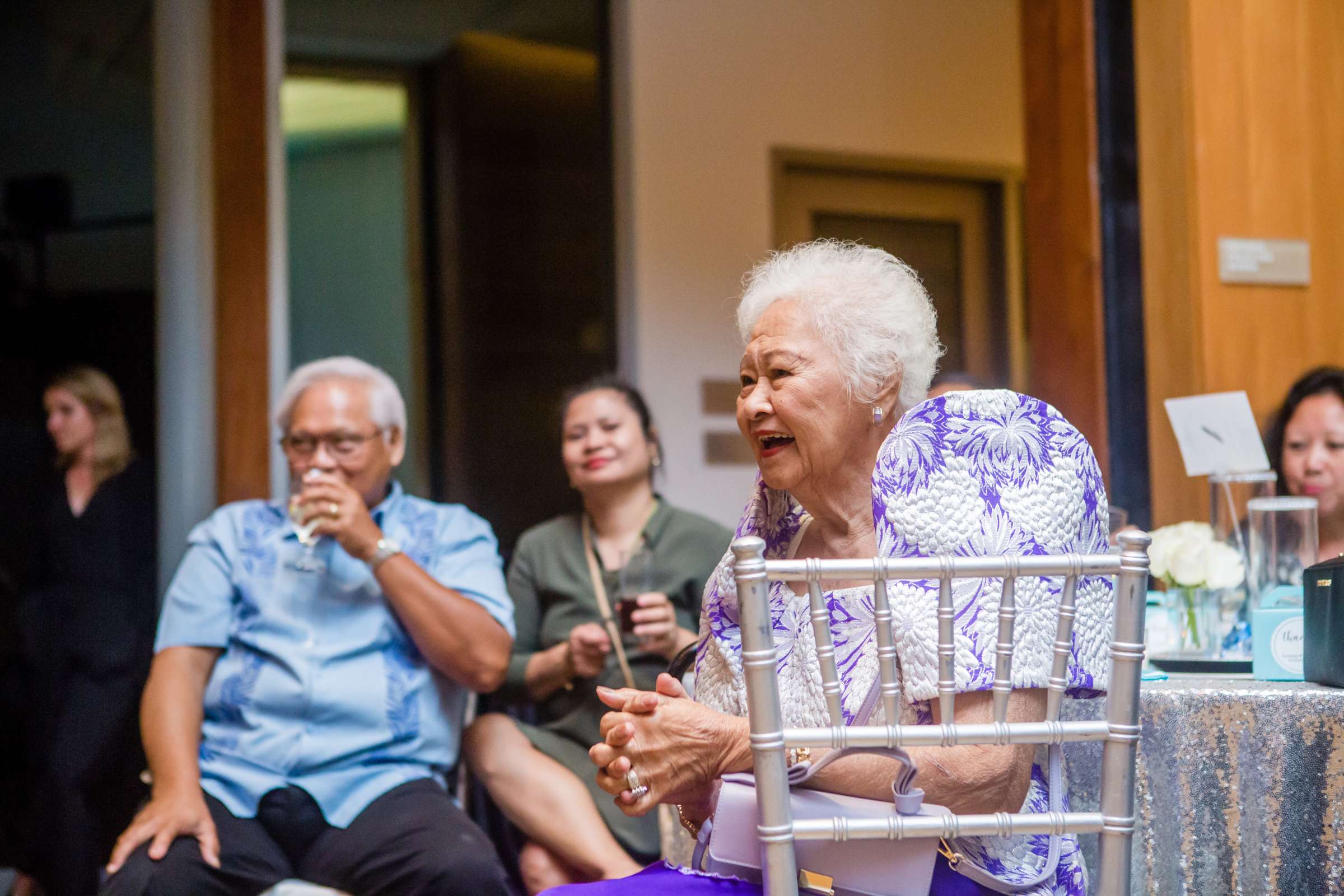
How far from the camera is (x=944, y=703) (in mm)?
1185

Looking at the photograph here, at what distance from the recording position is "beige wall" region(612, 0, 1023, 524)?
175 inches

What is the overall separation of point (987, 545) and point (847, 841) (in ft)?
1.08

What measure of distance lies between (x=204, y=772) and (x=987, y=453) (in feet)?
5.55

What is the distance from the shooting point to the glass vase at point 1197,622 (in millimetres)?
1982

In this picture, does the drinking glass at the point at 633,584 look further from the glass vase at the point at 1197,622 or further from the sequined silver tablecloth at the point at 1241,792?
the sequined silver tablecloth at the point at 1241,792

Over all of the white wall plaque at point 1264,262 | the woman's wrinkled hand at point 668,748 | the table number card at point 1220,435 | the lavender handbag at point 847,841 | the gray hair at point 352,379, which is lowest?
the lavender handbag at point 847,841

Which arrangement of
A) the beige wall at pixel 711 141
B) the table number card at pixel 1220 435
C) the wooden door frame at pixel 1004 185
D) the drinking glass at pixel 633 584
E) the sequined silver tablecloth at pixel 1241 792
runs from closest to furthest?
the sequined silver tablecloth at pixel 1241 792
the table number card at pixel 1220 435
the drinking glass at pixel 633 584
the beige wall at pixel 711 141
the wooden door frame at pixel 1004 185

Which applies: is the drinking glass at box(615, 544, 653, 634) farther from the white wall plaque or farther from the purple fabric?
the white wall plaque

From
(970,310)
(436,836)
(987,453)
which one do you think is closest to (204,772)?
(436,836)

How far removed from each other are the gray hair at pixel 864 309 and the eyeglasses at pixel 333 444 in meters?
1.16

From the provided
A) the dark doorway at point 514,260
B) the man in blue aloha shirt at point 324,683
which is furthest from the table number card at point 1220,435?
the dark doorway at point 514,260

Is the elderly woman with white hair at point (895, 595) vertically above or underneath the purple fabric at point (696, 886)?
above

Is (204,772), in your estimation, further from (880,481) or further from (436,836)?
(880,481)

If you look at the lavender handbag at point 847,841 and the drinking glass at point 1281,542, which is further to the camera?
the drinking glass at point 1281,542
